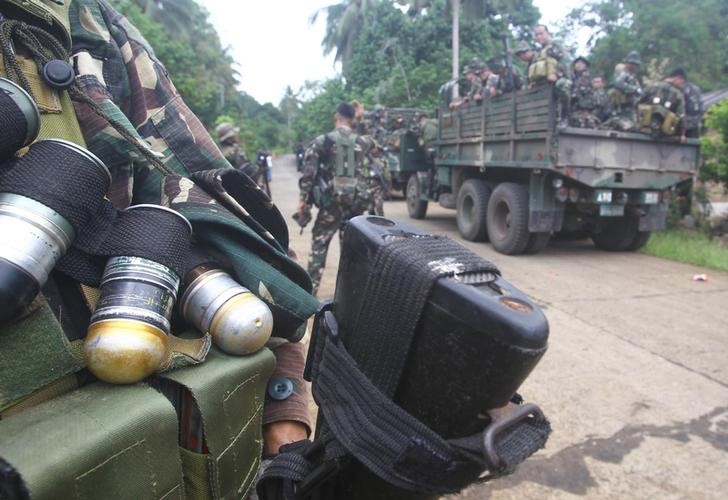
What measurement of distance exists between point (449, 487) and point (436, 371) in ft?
0.49

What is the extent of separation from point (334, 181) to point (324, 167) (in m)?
0.17

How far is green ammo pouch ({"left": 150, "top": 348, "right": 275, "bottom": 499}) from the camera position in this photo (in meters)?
0.85

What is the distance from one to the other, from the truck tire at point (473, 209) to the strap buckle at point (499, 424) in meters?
7.21

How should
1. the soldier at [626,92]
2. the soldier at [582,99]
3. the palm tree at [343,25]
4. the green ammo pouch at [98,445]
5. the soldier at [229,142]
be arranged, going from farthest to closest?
1. the palm tree at [343,25]
2. the soldier at [229,142]
3. the soldier at [626,92]
4. the soldier at [582,99]
5. the green ammo pouch at [98,445]

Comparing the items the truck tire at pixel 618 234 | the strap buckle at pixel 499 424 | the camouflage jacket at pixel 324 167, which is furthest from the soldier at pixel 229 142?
the strap buckle at pixel 499 424

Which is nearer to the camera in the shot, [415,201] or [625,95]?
[625,95]

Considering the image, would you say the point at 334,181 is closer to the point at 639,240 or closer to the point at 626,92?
the point at 639,240

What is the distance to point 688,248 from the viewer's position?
7285mm

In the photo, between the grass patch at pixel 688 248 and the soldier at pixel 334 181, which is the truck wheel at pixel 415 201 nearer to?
the grass patch at pixel 688 248

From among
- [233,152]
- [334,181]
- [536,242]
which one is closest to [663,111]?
[536,242]

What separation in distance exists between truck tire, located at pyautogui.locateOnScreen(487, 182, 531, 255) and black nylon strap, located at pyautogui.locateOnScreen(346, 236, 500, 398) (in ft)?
20.7

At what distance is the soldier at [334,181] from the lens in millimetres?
5270

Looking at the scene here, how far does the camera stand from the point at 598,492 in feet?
7.71

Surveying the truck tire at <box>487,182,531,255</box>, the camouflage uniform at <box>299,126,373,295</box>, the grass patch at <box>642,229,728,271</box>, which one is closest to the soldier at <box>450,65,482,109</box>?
the truck tire at <box>487,182,531,255</box>
